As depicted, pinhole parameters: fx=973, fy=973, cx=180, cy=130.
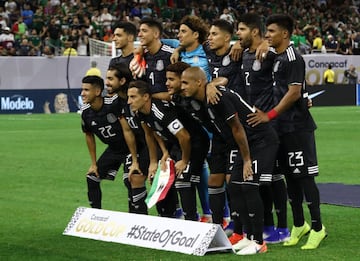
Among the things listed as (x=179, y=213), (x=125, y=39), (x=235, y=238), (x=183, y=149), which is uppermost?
(x=125, y=39)

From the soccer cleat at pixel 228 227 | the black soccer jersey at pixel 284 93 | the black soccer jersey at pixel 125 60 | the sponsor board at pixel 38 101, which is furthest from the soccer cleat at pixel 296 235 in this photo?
the sponsor board at pixel 38 101

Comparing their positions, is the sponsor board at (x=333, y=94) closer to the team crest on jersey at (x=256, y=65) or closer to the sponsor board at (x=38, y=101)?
the sponsor board at (x=38, y=101)

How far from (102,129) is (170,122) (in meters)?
1.51

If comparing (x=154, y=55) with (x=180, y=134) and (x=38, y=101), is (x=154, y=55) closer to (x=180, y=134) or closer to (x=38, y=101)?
(x=180, y=134)

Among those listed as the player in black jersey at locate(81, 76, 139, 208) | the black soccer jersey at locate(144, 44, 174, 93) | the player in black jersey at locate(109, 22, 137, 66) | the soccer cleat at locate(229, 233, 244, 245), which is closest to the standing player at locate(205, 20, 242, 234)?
the soccer cleat at locate(229, 233, 244, 245)

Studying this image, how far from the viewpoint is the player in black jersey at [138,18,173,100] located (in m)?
10.6

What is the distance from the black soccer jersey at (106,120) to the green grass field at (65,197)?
3.80 ft

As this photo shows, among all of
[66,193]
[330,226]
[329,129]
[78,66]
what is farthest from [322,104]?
[330,226]

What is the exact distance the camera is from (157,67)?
1066cm

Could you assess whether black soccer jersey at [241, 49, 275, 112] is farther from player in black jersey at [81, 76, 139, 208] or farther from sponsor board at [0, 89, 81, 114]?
sponsor board at [0, 89, 81, 114]

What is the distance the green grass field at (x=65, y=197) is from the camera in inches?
360

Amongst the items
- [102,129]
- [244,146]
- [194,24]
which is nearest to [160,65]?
[194,24]

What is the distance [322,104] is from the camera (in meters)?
39.8

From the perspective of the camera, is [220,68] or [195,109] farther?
[220,68]
